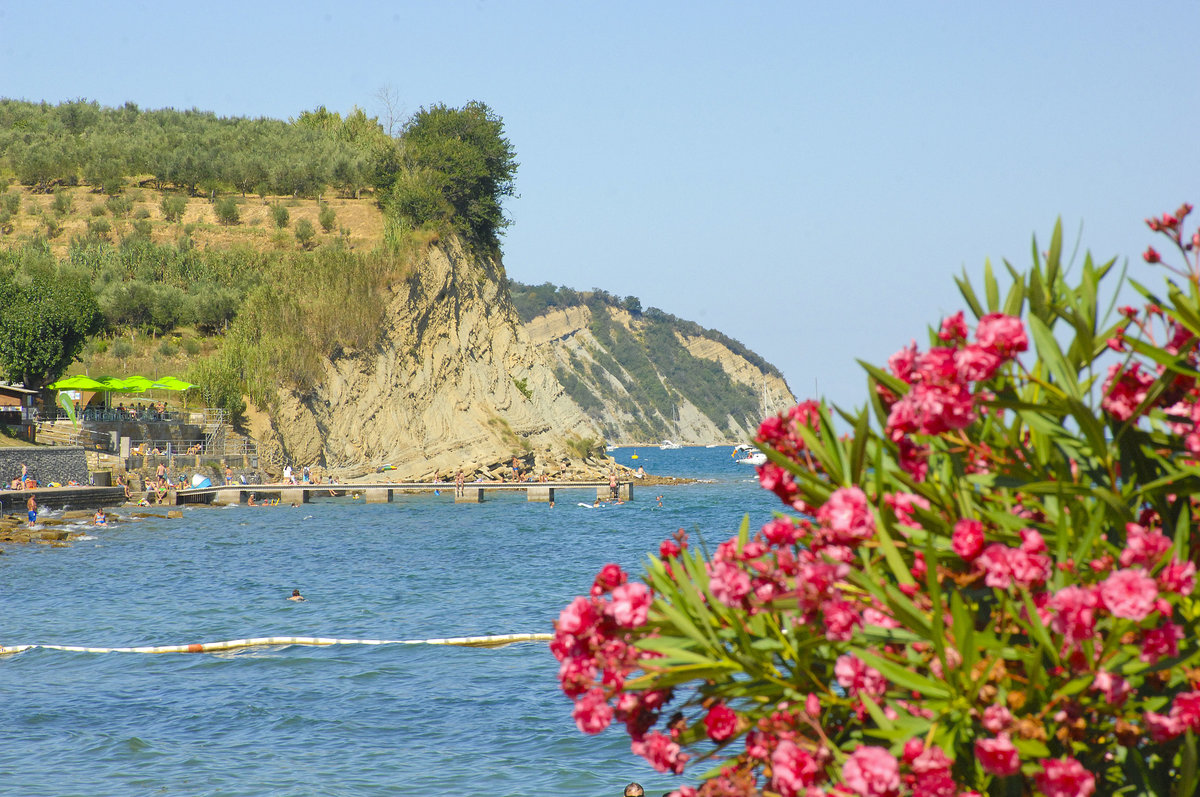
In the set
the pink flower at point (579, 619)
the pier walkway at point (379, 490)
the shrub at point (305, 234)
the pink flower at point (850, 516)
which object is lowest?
the pier walkway at point (379, 490)

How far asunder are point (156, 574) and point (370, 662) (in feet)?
46.2

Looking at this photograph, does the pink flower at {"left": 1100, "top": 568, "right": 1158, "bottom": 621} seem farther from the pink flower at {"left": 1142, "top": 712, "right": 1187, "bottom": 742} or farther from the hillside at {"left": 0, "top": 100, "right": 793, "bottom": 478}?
the hillside at {"left": 0, "top": 100, "right": 793, "bottom": 478}

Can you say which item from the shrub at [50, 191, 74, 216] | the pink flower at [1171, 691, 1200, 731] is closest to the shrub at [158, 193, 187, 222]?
the shrub at [50, 191, 74, 216]

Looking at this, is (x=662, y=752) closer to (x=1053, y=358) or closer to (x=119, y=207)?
(x=1053, y=358)

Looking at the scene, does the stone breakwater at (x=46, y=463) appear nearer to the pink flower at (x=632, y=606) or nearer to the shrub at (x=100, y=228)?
the shrub at (x=100, y=228)

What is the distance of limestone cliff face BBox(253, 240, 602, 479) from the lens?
213ft

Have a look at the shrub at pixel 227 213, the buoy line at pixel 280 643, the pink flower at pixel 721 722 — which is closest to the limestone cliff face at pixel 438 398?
the shrub at pixel 227 213

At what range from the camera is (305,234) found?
76.5 meters

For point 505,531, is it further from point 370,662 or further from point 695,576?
point 695,576

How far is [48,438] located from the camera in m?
50.8

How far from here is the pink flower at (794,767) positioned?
378cm

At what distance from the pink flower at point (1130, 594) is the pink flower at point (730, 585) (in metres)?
1.20

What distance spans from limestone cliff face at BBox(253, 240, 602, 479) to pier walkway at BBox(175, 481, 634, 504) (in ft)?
7.51

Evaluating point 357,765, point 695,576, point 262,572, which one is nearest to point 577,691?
point 695,576
